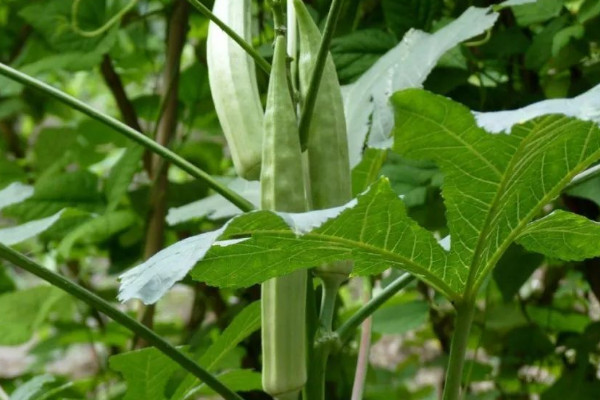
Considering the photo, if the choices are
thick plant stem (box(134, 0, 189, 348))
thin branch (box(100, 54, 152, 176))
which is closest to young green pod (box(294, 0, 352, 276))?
thick plant stem (box(134, 0, 189, 348))

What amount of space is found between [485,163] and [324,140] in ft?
0.52

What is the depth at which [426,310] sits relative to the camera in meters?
1.38

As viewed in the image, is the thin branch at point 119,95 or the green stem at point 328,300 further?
the thin branch at point 119,95

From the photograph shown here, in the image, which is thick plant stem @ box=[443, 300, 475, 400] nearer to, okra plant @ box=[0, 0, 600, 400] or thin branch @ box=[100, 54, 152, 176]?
okra plant @ box=[0, 0, 600, 400]

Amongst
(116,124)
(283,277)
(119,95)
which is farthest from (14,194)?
(119,95)

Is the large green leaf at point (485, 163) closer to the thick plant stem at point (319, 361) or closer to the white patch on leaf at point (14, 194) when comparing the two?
the thick plant stem at point (319, 361)

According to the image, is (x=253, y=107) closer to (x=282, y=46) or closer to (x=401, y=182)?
(x=282, y=46)

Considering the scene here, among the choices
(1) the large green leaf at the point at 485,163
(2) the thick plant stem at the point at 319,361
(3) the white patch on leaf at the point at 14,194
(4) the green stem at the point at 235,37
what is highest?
(4) the green stem at the point at 235,37

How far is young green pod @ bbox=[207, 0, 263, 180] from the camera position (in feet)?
2.31

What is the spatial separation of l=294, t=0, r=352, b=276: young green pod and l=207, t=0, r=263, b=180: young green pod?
0.14 feet

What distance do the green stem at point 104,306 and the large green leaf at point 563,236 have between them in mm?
258

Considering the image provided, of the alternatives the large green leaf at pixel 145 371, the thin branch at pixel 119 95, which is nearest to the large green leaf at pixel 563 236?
the large green leaf at pixel 145 371

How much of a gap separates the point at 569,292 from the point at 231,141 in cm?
133

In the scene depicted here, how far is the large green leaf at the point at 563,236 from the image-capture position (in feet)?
2.06
